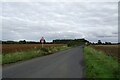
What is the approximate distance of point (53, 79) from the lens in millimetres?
10789

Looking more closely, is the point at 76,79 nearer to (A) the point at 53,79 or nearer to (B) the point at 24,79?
(A) the point at 53,79

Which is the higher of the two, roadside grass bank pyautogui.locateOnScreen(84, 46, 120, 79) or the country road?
the country road

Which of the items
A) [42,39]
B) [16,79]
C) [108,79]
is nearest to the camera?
[16,79]

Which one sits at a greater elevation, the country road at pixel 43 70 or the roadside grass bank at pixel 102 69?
the country road at pixel 43 70

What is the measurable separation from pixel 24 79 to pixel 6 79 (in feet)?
2.72

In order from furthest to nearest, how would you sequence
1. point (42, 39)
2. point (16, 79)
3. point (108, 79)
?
point (42, 39)
point (108, 79)
point (16, 79)

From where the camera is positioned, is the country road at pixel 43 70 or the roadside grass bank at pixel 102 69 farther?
the roadside grass bank at pixel 102 69

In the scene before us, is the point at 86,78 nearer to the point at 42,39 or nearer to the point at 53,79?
the point at 53,79

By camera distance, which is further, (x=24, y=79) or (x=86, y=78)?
(x=86, y=78)

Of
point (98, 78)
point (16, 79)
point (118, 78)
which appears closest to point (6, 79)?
point (16, 79)

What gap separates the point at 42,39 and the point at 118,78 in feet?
104

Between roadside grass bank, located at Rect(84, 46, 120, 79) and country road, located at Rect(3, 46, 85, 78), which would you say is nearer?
country road, located at Rect(3, 46, 85, 78)

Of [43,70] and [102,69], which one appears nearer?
[43,70]

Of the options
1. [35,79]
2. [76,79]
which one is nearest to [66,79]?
[76,79]
